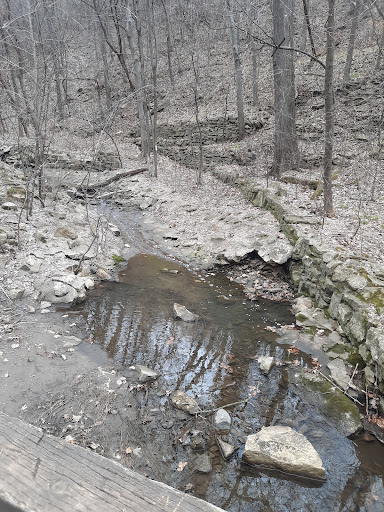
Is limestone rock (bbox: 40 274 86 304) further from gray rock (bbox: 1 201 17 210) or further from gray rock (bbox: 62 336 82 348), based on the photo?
gray rock (bbox: 1 201 17 210)

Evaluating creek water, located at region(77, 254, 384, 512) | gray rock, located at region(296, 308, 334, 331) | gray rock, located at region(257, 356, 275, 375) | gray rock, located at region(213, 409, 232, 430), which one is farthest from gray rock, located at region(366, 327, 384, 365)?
gray rock, located at region(213, 409, 232, 430)

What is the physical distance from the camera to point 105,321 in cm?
649

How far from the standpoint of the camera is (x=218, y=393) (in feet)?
15.4

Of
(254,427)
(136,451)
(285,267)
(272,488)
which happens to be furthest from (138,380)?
(285,267)

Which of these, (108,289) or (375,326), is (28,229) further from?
(375,326)

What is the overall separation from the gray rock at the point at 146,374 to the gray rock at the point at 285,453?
163 cm

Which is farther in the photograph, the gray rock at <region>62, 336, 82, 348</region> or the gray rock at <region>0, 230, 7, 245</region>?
the gray rock at <region>0, 230, 7, 245</region>

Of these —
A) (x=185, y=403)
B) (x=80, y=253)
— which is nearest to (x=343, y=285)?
(x=185, y=403)

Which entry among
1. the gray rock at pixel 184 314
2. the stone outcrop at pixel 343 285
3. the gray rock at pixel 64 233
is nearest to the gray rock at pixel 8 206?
the gray rock at pixel 64 233

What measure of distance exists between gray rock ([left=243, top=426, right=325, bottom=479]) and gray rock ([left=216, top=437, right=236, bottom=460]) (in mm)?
158

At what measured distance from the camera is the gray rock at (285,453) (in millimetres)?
3549

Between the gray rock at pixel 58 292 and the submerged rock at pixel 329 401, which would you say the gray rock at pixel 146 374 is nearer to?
the submerged rock at pixel 329 401

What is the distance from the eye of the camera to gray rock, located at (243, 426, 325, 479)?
355 cm

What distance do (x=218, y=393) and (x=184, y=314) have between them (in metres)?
2.13
